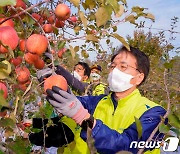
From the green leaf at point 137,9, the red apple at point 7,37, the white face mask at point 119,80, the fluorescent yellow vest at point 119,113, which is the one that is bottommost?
the fluorescent yellow vest at point 119,113

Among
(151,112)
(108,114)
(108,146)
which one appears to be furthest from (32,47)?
(108,114)

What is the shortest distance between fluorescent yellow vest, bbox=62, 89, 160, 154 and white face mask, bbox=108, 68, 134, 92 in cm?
6

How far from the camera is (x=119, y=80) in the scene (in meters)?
1.84

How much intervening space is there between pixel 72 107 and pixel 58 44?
0.75ft

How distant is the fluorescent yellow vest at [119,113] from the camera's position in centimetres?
169

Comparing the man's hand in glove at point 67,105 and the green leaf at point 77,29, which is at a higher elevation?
the green leaf at point 77,29

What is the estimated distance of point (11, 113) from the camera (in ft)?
3.30

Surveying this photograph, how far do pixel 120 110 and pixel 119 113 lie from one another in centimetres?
2

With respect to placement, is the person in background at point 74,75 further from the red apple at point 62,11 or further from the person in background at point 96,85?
the red apple at point 62,11

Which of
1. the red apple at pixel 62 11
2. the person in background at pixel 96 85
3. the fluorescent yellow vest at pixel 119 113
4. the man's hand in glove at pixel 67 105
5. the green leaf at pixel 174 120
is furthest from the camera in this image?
the person in background at pixel 96 85

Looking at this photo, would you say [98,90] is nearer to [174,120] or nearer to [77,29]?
[77,29]

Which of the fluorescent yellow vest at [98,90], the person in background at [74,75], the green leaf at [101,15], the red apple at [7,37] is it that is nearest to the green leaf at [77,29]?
the person in background at [74,75]

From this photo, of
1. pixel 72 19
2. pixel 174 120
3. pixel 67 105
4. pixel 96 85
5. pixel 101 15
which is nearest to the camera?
pixel 174 120

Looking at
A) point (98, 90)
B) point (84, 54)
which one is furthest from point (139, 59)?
point (98, 90)
